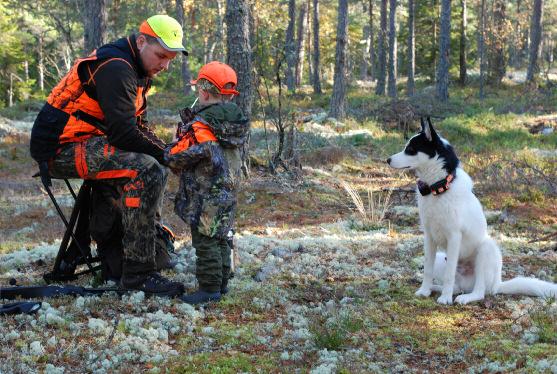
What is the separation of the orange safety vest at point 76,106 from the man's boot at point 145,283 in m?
1.25

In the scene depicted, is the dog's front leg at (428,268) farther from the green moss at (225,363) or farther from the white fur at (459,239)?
the green moss at (225,363)

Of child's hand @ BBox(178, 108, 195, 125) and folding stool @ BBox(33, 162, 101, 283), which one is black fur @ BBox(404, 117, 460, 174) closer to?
child's hand @ BBox(178, 108, 195, 125)

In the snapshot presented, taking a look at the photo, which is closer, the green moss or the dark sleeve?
the green moss

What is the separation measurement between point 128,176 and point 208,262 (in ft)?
3.46

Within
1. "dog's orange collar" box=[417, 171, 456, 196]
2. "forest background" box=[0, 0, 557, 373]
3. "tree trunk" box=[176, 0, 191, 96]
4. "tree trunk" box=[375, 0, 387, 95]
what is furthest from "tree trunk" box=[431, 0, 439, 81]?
"dog's orange collar" box=[417, 171, 456, 196]

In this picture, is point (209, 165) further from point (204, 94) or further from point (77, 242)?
point (77, 242)

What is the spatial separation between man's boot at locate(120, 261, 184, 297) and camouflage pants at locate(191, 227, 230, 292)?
271 mm

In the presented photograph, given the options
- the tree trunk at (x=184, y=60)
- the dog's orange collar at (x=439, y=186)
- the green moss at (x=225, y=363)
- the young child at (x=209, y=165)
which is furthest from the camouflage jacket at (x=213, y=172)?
the tree trunk at (x=184, y=60)

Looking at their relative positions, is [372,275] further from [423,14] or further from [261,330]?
[423,14]

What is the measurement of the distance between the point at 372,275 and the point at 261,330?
2046mm

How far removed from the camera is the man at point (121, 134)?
5273 mm

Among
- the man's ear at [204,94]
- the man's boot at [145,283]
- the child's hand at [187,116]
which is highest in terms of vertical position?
the man's ear at [204,94]

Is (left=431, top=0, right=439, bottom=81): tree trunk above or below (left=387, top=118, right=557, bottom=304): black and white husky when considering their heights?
above

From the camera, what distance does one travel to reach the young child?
5246mm
